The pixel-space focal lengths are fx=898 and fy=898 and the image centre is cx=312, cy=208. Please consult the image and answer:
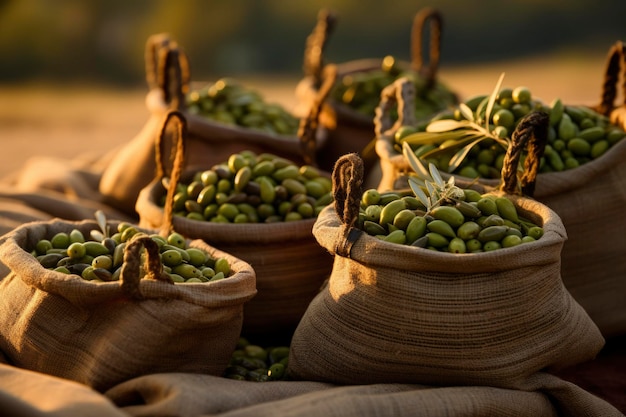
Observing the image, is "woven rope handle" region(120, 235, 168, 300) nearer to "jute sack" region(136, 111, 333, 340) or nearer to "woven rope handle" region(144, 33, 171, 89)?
"jute sack" region(136, 111, 333, 340)

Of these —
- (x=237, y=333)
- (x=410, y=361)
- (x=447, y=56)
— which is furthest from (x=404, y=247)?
(x=447, y=56)

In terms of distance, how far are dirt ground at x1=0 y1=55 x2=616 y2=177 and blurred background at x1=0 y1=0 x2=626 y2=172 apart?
0.04 meters

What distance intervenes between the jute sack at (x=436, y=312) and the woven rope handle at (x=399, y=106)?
0.93 m

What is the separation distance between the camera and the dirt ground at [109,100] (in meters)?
7.78

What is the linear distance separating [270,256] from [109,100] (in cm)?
818

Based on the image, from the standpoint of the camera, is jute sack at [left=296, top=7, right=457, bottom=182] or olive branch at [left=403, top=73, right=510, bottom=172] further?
jute sack at [left=296, top=7, right=457, bottom=182]

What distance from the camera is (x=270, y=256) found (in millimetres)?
2893

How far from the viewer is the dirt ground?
306 inches

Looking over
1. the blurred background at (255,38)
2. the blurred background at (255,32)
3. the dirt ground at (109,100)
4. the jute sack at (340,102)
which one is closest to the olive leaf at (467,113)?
the jute sack at (340,102)

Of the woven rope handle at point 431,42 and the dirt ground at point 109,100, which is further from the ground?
the woven rope handle at point 431,42

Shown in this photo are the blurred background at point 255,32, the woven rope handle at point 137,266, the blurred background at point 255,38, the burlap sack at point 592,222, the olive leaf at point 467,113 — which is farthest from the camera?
the blurred background at point 255,32

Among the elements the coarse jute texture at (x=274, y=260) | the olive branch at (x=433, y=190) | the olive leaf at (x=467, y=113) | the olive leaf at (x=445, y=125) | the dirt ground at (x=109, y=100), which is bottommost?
the dirt ground at (x=109, y=100)

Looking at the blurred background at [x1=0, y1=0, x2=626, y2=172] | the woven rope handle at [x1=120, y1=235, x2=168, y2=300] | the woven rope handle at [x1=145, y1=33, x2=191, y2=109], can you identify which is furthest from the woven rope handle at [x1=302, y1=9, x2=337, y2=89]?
the blurred background at [x1=0, y1=0, x2=626, y2=172]

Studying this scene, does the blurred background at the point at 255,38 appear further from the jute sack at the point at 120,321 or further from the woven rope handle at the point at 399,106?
the jute sack at the point at 120,321
